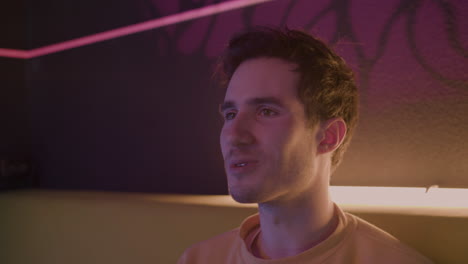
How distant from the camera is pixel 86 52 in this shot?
6.91ft

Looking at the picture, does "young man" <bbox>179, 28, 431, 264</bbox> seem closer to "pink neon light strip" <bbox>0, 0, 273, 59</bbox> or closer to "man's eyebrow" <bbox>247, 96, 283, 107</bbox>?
"man's eyebrow" <bbox>247, 96, 283, 107</bbox>

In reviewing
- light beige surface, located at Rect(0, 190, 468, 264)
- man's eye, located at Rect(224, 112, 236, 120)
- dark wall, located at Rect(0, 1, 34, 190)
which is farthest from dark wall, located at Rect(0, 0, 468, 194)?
man's eye, located at Rect(224, 112, 236, 120)

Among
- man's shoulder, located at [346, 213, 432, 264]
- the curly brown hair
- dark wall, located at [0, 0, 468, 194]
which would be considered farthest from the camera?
dark wall, located at [0, 0, 468, 194]

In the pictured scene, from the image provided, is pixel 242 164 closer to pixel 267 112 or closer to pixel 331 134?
pixel 267 112

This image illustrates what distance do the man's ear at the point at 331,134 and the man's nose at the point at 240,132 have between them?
0.58 ft

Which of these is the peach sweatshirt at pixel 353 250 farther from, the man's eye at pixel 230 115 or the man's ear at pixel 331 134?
the man's eye at pixel 230 115

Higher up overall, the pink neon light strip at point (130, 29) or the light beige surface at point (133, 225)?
the pink neon light strip at point (130, 29)

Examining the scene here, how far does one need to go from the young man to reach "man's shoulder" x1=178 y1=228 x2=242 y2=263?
0.11 feet

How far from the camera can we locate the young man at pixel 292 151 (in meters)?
0.91

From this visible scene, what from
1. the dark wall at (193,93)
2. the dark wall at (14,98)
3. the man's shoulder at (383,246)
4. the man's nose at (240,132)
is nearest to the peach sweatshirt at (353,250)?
the man's shoulder at (383,246)

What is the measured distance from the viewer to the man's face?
92 centimetres

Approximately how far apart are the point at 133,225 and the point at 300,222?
0.75 metres

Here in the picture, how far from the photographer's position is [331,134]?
1.01 meters

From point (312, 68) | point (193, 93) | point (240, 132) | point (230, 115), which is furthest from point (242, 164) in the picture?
point (193, 93)
